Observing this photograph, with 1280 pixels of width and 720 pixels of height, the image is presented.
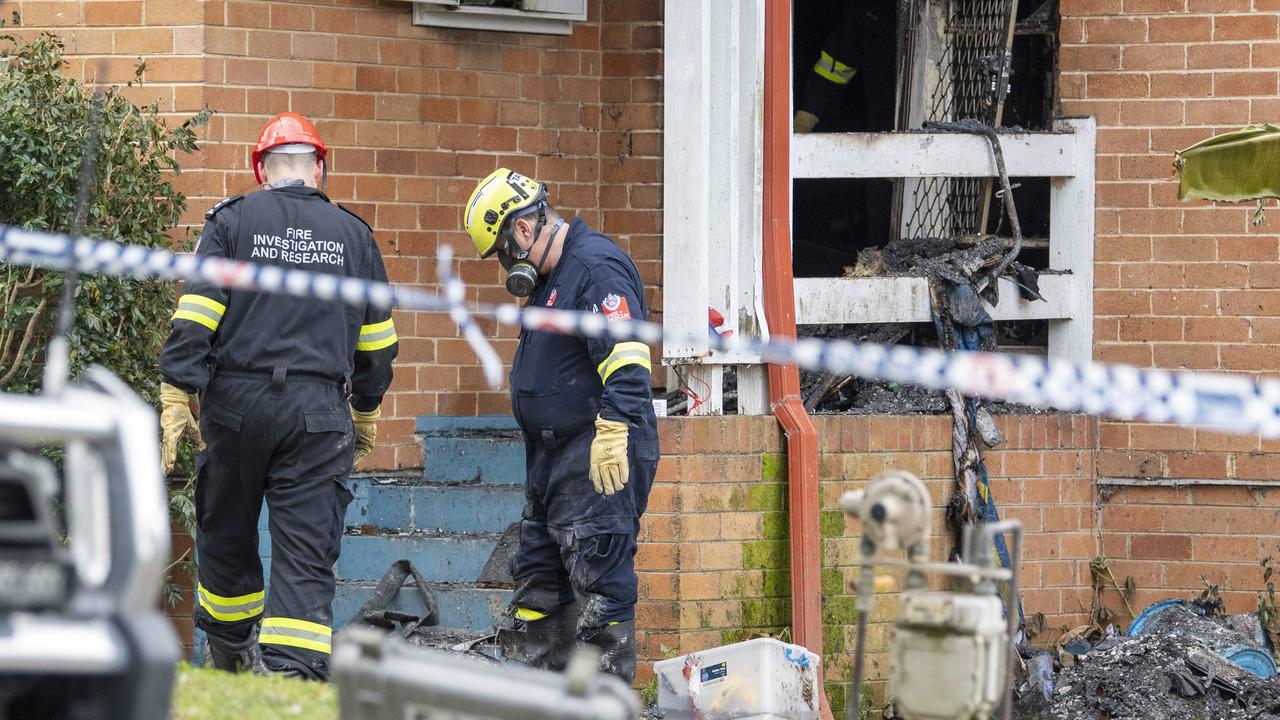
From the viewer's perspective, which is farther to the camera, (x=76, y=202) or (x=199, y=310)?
(x=76, y=202)

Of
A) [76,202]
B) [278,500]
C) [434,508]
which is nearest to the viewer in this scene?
[278,500]

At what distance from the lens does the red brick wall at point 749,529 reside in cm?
659

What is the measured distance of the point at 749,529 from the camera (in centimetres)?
670

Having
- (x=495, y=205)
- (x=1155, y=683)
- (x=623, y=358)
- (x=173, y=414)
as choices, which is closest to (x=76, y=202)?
(x=173, y=414)

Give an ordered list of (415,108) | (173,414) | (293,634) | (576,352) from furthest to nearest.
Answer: (415,108)
(576,352)
(173,414)
(293,634)

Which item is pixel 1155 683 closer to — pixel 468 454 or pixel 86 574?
pixel 468 454

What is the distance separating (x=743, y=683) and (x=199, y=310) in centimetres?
272

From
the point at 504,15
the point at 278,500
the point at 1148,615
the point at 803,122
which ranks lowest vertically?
the point at 1148,615

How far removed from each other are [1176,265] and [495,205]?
3.76 m

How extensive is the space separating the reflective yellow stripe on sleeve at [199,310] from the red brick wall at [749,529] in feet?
6.76

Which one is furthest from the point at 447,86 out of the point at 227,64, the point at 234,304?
the point at 234,304

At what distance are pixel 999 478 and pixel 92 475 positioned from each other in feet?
17.8

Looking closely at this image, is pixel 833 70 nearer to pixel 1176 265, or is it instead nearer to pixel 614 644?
pixel 1176 265

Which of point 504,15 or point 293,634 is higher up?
point 504,15
